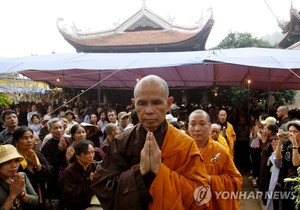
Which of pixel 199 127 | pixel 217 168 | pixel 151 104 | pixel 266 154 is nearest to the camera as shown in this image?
pixel 151 104

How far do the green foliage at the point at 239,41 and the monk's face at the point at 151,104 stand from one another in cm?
1438

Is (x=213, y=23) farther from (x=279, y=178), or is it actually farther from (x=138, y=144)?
(x=138, y=144)

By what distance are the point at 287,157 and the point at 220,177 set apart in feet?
4.68

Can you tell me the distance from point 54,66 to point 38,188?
3.84 m

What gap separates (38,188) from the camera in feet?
9.55

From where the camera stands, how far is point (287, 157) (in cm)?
332

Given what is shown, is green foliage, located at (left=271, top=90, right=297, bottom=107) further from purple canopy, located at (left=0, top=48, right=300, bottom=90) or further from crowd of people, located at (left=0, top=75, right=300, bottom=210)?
crowd of people, located at (left=0, top=75, right=300, bottom=210)

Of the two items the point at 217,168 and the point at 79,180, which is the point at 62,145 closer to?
the point at 79,180

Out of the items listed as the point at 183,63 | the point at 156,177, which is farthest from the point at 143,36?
the point at 156,177

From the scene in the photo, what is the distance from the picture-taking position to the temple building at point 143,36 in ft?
49.1

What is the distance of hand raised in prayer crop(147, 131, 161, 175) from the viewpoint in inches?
55.1

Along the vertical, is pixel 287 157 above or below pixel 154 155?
below

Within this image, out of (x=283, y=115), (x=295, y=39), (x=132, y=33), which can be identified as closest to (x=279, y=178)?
(x=283, y=115)

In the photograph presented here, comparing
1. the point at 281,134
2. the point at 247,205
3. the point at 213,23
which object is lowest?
the point at 247,205
